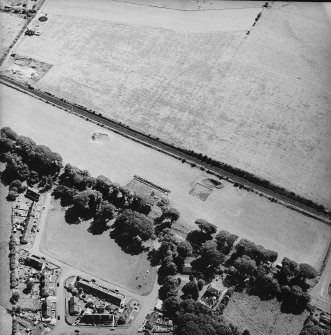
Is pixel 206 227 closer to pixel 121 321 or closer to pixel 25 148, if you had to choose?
pixel 121 321

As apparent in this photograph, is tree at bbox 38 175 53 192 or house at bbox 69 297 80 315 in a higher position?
tree at bbox 38 175 53 192

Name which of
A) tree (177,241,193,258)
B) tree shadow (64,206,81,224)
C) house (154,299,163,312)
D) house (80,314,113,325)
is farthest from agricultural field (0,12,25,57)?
house (154,299,163,312)

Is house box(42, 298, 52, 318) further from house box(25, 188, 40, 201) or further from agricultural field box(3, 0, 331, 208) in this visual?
agricultural field box(3, 0, 331, 208)

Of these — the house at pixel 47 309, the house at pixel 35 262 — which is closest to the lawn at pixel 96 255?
the house at pixel 35 262

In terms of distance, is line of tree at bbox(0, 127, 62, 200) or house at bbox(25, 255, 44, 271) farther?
line of tree at bbox(0, 127, 62, 200)

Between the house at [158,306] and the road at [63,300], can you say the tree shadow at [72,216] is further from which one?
the house at [158,306]

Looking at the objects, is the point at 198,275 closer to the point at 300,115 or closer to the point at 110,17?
the point at 300,115
